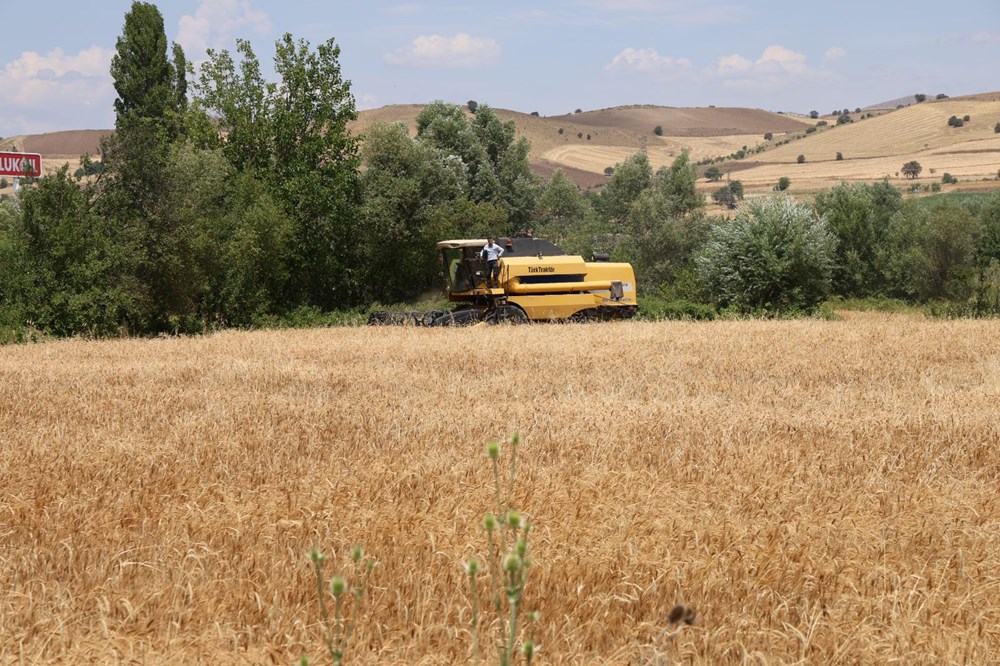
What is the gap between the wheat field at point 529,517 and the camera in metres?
4.63

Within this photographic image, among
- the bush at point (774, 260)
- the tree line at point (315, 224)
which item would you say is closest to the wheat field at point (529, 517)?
the tree line at point (315, 224)

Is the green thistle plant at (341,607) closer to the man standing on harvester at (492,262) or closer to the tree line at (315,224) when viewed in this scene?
the man standing on harvester at (492,262)

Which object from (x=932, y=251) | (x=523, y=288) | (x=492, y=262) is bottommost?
(x=523, y=288)

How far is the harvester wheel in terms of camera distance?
27328 millimetres

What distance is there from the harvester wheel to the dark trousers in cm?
68

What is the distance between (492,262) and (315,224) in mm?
19029

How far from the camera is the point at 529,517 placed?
6.34 m

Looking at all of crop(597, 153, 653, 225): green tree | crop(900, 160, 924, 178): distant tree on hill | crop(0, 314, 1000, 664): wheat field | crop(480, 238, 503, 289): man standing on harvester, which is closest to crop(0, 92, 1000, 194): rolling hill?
crop(900, 160, 924, 178): distant tree on hill

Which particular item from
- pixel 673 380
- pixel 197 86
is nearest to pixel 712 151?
pixel 197 86

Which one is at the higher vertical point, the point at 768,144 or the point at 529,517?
the point at 768,144

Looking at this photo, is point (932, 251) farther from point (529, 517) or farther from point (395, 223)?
point (529, 517)

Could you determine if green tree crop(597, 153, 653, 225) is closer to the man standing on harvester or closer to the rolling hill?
the rolling hill

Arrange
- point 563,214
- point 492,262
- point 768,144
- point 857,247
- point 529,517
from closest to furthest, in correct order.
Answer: point 529,517, point 492,262, point 857,247, point 563,214, point 768,144

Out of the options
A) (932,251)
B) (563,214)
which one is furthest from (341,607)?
(563,214)
